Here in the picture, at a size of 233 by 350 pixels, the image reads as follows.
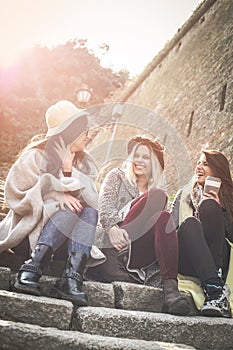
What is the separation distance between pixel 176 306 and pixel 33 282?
2.31 ft

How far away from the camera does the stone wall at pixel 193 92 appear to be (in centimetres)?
816

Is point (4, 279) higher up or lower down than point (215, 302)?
lower down

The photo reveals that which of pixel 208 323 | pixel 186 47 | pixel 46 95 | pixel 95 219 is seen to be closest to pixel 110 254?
pixel 95 219

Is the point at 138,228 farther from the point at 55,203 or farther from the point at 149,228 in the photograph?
the point at 55,203

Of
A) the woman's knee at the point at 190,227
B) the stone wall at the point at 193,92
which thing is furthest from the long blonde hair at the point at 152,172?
the stone wall at the point at 193,92

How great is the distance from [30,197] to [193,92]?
7903mm

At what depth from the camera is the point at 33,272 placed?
83.9 inches

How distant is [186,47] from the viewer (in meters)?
11.6

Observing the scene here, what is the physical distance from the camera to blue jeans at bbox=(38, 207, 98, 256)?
2295 millimetres

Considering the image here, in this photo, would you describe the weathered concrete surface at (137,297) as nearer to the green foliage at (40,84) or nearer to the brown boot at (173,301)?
the brown boot at (173,301)

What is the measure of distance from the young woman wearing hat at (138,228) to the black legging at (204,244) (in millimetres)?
119

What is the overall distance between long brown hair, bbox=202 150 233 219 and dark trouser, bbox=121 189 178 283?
480mm

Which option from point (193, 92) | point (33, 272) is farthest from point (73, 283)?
point (193, 92)

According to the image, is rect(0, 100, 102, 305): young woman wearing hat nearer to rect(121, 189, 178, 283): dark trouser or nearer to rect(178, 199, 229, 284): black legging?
rect(121, 189, 178, 283): dark trouser
